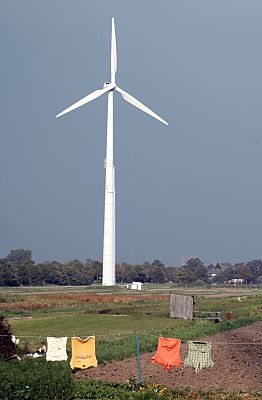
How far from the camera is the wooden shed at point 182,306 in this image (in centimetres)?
5084

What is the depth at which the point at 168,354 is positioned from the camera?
25.8 m

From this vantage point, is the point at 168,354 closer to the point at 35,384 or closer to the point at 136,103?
the point at 35,384

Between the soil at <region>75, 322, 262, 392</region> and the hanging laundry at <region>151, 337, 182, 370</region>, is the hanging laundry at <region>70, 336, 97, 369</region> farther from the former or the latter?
the hanging laundry at <region>151, 337, 182, 370</region>

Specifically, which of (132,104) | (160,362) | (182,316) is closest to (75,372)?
(160,362)

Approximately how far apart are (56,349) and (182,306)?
25.7 m

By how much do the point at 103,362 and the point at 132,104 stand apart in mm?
72391

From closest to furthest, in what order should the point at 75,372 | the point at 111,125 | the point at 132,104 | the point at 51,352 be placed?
the point at 75,372, the point at 51,352, the point at 132,104, the point at 111,125

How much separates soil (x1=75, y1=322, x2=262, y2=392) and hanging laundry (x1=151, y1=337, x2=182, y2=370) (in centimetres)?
21

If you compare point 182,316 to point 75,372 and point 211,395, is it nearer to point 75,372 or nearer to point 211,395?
point 75,372

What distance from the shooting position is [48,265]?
165 meters

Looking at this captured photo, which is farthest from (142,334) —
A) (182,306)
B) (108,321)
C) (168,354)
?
(182,306)

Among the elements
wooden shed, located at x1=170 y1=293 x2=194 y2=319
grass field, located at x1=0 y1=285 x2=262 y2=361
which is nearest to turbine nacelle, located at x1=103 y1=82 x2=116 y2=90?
grass field, located at x1=0 y1=285 x2=262 y2=361

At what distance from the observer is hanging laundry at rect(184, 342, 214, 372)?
84.1 feet

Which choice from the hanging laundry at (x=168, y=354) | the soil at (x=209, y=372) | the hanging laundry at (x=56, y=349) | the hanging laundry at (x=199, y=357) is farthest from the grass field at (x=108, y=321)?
the hanging laundry at (x=199, y=357)
